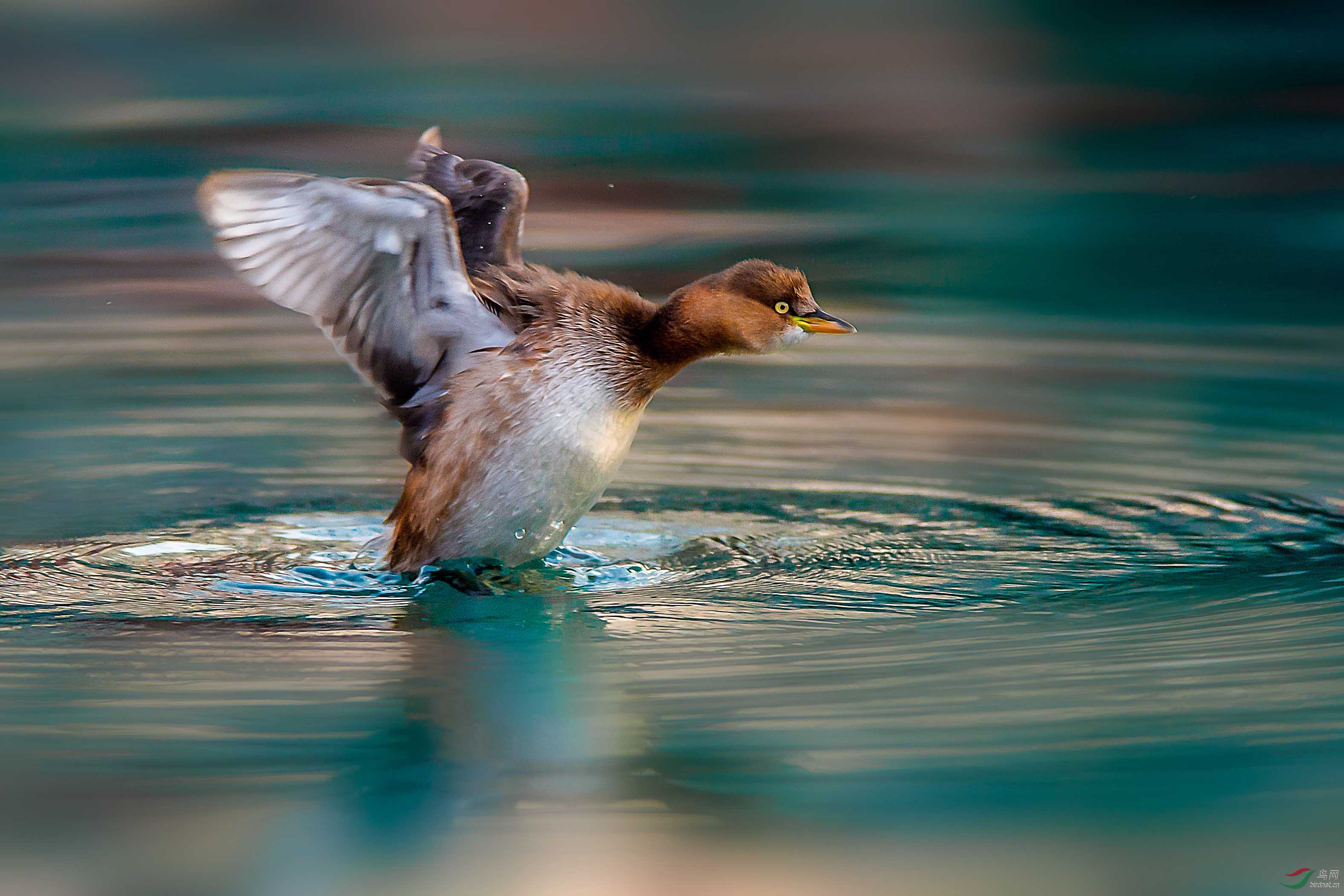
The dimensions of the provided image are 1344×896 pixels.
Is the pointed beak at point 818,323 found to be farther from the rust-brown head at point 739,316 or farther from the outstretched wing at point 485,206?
the outstretched wing at point 485,206

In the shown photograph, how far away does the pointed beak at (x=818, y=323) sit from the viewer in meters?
5.89


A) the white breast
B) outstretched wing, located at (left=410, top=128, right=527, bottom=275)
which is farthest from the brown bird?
outstretched wing, located at (left=410, top=128, right=527, bottom=275)

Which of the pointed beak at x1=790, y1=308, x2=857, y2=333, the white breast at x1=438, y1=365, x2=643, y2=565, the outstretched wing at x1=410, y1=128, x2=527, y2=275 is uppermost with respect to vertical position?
the outstretched wing at x1=410, y1=128, x2=527, y2=275

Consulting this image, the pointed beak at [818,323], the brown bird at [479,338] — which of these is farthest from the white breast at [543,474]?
the pointed beak at [818,323]

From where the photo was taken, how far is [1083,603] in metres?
5.30

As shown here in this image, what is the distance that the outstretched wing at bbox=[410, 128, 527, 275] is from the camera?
6.22m

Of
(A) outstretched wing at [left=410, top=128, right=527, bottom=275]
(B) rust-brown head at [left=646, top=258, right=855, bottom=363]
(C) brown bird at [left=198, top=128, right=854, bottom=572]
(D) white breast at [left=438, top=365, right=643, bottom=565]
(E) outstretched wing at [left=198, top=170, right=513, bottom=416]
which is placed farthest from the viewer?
(A) outstretched wing at [left=410, top=128, right=527, bottom=275]

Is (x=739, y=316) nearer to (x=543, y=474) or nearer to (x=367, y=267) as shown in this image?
(x=543, y=474)

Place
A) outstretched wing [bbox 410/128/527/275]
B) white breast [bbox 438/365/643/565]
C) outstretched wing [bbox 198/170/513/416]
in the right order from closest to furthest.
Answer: outstretched wing [bbox 198/170/513/416]
white breast [bbox 438/365/643/565]
outstretched wing [bbox 410/128/527/275]

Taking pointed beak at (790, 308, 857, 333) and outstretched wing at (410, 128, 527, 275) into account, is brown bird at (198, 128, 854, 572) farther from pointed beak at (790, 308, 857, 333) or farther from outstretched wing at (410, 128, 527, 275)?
outstretched wing at (410, 128, 527, 275)

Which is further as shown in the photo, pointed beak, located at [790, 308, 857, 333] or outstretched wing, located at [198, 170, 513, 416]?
pointed beak, located at [790, 308, 857, 333]

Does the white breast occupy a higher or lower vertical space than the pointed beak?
lower

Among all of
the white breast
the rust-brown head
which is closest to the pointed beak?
the rust-brown head

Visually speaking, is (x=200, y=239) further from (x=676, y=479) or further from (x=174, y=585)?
(x=174, y=585)
